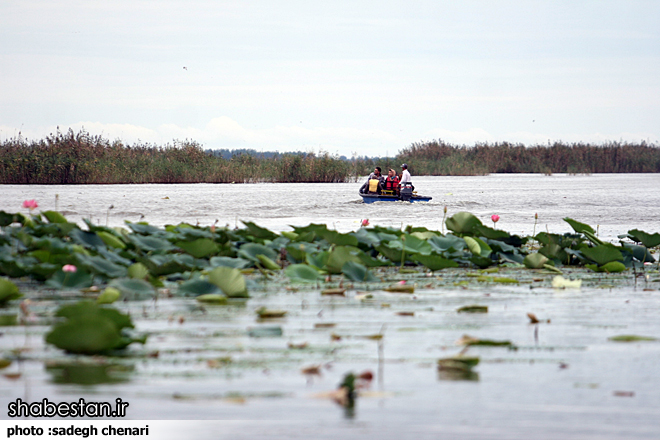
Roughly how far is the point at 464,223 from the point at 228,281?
3.17m

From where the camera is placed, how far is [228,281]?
13.2 ft

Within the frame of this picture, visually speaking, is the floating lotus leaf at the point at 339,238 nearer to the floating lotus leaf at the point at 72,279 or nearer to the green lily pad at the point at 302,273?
the green lily pad at the point at 302,273

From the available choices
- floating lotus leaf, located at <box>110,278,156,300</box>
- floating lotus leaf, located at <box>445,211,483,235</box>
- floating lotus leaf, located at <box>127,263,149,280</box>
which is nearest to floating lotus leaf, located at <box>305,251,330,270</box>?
floating lotus leaf, located at <box>127,263,149,280</box>

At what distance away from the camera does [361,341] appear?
10.0 ft

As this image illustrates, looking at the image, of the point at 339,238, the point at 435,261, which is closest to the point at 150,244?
the point at 339,238

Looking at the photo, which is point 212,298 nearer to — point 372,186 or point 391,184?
point 372,186

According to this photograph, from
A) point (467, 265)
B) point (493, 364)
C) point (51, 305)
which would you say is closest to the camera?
point (493, 364)

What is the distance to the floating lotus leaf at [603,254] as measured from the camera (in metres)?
5.62

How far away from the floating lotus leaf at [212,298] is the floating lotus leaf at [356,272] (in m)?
1.00

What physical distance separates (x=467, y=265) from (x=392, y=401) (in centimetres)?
393

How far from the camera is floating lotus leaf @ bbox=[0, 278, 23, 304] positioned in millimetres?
3709

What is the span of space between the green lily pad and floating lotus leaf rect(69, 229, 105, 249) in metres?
1.53

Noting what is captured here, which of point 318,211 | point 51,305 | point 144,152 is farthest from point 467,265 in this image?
point 144,152

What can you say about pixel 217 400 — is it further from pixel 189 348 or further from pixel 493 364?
pixel 493 364
